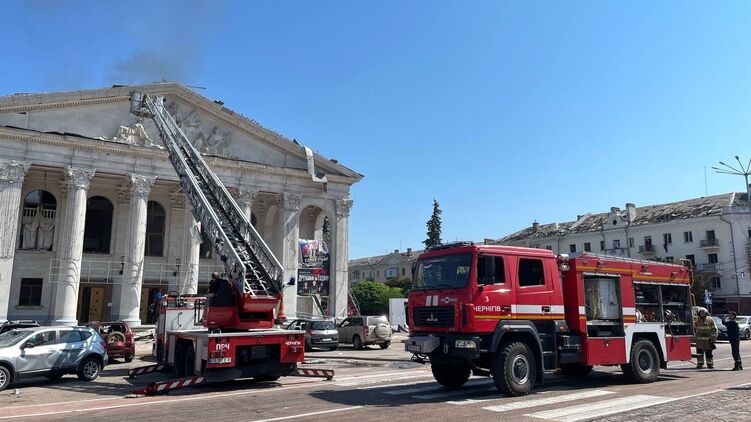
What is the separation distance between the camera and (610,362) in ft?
40.4

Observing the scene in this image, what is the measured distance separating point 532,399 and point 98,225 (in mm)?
32606

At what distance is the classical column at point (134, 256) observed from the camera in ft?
99.1

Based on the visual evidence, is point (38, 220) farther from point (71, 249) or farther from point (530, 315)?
point (530, 315)

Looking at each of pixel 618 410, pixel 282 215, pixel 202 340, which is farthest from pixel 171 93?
pixel 618 410

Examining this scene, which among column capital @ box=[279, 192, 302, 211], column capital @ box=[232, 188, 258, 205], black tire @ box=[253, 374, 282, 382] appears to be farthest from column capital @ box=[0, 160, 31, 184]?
black tire @ box=[253, 374, 282, 382]

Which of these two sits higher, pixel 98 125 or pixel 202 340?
pixel 98 125

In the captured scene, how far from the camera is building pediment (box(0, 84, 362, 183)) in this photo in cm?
2958

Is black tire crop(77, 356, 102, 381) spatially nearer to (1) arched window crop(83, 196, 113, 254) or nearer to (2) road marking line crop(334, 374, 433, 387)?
(2) road marking line crop(334, 374, 433, 387)

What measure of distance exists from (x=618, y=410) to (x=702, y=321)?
30.2 ft

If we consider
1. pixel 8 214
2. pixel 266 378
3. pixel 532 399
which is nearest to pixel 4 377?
pixel 266 378

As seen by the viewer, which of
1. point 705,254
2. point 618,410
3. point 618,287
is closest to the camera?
point 618,410

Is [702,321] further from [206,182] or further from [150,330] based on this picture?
[150,330]

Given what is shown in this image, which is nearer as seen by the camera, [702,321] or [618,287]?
[618,287]

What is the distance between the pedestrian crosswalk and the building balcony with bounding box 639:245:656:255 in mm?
54526
